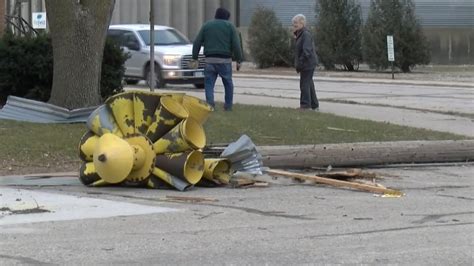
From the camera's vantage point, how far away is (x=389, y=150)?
11.1 m

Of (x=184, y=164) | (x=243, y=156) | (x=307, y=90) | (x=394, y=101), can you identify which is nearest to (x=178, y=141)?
(x=184, y=164)

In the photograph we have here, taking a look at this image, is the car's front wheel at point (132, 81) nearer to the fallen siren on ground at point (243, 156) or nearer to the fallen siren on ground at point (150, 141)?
the fallen siren on ground at point (243, 156)

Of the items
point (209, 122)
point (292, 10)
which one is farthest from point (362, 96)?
point (292, 10)

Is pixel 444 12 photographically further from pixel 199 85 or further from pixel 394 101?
pixel 394 101

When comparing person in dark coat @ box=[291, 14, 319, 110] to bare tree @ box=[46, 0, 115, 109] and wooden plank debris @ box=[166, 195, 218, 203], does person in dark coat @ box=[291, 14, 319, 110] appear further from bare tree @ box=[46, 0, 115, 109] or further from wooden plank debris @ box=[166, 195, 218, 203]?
wooden plank debris @ box=[166, 195, 218, 203]

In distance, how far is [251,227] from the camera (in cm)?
710

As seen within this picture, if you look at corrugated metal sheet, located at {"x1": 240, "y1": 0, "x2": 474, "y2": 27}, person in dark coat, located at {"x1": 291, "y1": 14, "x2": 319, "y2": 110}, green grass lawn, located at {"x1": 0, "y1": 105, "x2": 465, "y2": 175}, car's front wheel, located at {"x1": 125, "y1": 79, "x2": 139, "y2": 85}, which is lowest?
green grass lawn, located at {"x1": 0, "y1": 105, "x2": 465, "y2": 175}

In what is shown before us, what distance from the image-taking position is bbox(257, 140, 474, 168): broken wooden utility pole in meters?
10.5

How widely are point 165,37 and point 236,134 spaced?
46.0 feet

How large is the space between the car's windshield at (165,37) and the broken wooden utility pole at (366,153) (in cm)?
1476

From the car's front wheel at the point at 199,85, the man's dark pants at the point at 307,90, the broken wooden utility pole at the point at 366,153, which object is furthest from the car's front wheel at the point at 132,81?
the broken wooden utility pole at the point at 366,153

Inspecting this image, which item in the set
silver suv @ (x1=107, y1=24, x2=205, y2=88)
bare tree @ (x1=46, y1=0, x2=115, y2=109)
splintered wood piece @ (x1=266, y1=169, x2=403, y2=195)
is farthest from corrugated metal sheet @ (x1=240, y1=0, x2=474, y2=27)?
splintered wood piece @ (x1=266, y1=169, x2=403, y2=195)

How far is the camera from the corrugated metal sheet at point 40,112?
39.7 ft

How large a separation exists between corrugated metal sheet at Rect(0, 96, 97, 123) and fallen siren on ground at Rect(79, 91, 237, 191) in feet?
9.98
